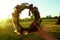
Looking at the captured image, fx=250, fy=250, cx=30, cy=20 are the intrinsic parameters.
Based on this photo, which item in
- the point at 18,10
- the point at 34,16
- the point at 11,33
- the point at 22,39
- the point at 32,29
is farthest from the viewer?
the point at 11,33

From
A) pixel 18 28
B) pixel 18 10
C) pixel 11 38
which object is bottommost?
pixel 11 38

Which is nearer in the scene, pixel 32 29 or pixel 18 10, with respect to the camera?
pixel 32 29

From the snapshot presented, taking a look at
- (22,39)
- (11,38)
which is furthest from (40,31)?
(11,38)

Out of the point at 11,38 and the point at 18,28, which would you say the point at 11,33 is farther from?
the point at 18,28

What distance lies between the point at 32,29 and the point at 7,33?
4.50 m

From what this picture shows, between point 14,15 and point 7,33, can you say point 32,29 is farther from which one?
point 7,33

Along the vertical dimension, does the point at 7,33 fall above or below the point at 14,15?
below

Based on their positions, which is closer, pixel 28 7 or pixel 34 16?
pixel 28 7

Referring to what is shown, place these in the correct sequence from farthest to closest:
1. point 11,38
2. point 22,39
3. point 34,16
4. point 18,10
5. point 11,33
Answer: point 11,33 < point 11,38 < point 22,39 < point 34,16 < point 18,10

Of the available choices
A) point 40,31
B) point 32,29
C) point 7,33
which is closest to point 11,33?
point 7,33

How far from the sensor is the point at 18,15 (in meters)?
4.32

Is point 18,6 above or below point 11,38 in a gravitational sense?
above

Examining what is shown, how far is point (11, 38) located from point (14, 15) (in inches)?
133

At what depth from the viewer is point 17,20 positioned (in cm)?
436
